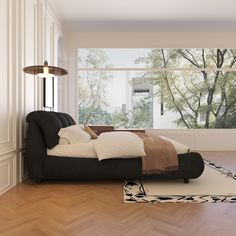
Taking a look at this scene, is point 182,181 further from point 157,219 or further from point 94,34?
point 94,34

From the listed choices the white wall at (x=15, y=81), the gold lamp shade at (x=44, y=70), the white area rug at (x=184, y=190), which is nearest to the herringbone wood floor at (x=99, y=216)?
the white area rug at (x=184, y=190)

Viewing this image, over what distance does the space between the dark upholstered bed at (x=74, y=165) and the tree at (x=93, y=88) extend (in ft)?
13.1

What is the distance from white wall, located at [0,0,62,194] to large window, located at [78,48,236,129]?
10.5 ft

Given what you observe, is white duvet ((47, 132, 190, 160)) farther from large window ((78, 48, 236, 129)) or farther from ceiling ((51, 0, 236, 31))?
large window ((78, 48, 236, 129))

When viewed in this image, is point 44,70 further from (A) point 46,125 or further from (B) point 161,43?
(B) point 161,43

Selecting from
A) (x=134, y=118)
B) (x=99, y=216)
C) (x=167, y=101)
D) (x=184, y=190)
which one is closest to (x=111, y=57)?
(x=134, y=118)

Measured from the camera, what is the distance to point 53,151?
355 centimetres

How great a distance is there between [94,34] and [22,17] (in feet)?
12.3

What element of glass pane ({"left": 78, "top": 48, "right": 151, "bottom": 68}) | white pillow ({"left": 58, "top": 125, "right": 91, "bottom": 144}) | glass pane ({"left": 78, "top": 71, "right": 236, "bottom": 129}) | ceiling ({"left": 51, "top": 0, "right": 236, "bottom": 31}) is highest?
ceiling ({"left": 51, "top": 0, "right": 236, "bottom": 31})

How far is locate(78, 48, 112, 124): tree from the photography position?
24.7 ft

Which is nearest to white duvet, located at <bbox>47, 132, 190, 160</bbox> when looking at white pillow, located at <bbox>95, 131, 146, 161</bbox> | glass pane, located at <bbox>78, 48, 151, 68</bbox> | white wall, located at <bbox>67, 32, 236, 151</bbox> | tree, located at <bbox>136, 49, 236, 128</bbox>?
white pillow, located at <bbox>95, 131, 146, 161</bbox>

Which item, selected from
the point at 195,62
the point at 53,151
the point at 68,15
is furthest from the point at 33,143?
the point at 195,62

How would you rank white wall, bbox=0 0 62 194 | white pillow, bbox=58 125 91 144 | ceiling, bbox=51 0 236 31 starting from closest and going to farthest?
white wall, bbox=0 0 62 194 < white pillow, bbox=58 125 91 144 < ceiling, bbox=51 0 236 31

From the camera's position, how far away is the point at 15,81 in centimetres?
347
